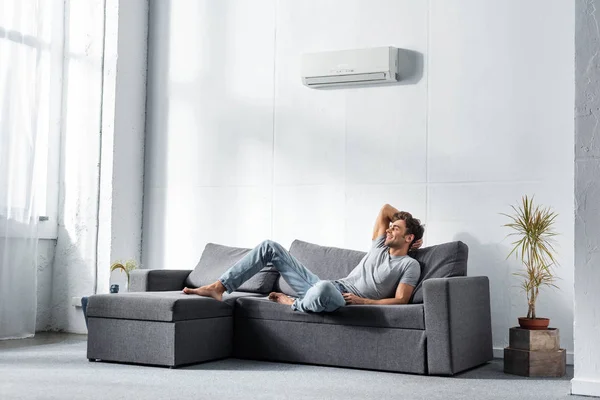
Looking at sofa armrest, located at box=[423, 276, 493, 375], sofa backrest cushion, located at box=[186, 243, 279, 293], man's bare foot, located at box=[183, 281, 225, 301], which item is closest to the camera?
sofa armrest, located at box=[423, 276, 493, 375]

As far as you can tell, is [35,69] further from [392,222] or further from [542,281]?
[542,281]

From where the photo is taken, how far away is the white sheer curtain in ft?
20.8

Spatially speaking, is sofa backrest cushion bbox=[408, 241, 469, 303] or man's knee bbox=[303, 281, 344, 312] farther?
sofa backrest cushion bbox=[408, 241, 469, 303]

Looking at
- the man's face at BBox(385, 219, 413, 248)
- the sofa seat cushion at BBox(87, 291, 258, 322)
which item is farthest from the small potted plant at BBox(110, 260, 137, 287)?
the man's face at BBox(385, 219, 413, 248)

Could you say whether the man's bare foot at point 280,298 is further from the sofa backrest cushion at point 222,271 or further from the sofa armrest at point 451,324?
the sofa armrest at point 451,324

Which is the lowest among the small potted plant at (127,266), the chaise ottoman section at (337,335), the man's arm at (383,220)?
the chaise ottoman section at (337,335)

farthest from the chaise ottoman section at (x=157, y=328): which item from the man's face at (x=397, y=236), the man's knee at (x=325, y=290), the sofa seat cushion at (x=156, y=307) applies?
the man's face at (x=397, y=236)

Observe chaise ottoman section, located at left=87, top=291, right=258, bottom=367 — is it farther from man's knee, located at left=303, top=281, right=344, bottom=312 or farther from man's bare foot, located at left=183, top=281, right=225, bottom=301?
man's knee, located at left=303, top=281, right=344, bottom=312

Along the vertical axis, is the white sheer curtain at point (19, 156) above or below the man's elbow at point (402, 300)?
above

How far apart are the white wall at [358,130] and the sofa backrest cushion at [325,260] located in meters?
0.36

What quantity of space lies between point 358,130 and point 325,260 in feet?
3.44

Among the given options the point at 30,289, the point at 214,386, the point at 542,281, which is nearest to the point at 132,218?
the point at 30,289

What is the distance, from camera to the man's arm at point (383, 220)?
18.4 ft

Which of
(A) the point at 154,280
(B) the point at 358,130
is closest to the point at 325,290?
(A) the point at 154,280
